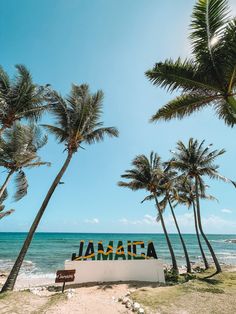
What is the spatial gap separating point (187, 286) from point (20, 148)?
1152 cm

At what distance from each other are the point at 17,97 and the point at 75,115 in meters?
3.38

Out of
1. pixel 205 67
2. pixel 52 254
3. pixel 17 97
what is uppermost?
pixel 17 97

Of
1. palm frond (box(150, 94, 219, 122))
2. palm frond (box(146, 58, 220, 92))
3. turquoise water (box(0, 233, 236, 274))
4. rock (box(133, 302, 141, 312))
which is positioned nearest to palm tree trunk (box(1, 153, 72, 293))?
rock (box(133, 302, 141, 312))

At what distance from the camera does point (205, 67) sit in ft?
18.5

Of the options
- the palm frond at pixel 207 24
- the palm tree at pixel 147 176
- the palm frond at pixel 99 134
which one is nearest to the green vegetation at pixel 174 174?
the palm tree at pixel 147 176

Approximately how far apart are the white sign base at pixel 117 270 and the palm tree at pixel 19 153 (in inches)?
221

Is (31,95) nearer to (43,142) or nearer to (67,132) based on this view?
(67,132)

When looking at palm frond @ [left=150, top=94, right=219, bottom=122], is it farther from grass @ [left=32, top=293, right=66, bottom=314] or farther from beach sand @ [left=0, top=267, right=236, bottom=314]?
grass @ [left=32, top=293, right=66, bottom=314]

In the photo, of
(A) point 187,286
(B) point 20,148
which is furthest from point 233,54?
(B) point 20,148

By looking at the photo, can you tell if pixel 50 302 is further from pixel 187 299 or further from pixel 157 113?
pixel 157 113

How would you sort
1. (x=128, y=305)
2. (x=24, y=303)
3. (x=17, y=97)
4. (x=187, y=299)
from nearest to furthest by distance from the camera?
(x=24, y=303) → (x=128, y=305) → (x=187, y=299) → (x=17, y=97)

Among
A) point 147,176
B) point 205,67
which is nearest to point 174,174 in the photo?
point 147,176

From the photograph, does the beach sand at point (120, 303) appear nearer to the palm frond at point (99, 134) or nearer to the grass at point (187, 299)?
the grass at point (187, 299)

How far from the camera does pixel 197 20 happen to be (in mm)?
5383
